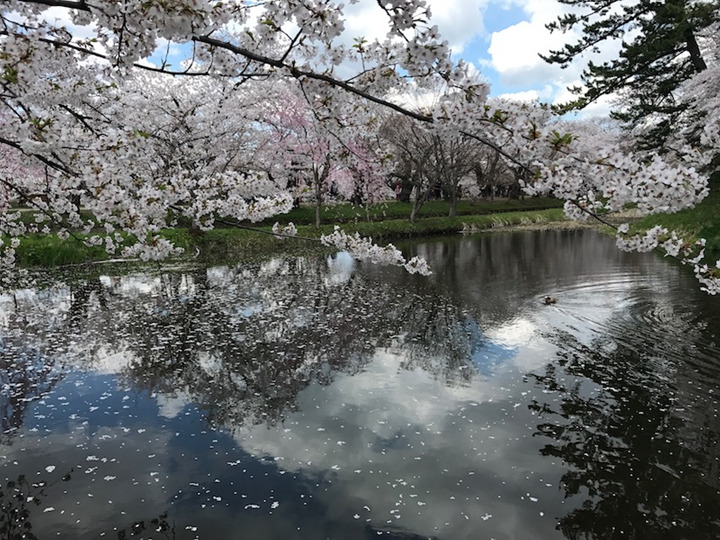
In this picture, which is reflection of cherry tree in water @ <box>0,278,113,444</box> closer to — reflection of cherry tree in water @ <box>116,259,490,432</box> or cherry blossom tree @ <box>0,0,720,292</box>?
reflection of cherry tree in water @ <box>116,259,490,432</box>

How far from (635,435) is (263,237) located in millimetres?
21287

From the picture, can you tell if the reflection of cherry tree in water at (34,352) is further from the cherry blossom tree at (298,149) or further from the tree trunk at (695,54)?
the tree trunk at (695,54)

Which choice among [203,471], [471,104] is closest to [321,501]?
[203,471]

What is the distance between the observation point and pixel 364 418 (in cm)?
649

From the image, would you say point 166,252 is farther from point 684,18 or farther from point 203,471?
point 684,18

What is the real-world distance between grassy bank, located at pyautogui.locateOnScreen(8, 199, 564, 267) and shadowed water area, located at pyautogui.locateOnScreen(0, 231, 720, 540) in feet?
9.20

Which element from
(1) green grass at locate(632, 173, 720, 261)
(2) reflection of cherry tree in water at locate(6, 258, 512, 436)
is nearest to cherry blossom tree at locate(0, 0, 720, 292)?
(2) reflection of cherry tree in water at locate(6, 258, 512, 436)

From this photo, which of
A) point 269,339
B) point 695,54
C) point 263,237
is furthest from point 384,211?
point 269,339

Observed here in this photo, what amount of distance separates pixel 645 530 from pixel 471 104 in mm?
3965

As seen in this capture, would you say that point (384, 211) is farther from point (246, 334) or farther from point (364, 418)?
point (364, 418)

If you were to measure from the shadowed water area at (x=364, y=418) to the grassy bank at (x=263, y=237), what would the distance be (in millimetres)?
2805

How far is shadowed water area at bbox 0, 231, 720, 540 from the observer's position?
15.2 ft

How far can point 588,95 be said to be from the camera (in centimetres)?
2152

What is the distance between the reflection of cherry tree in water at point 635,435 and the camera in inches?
179
